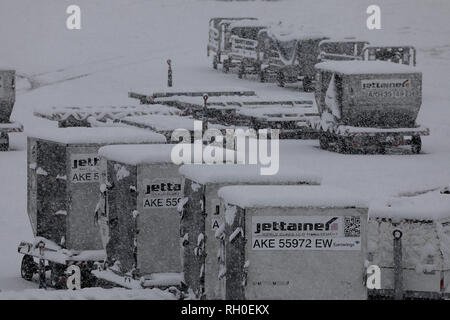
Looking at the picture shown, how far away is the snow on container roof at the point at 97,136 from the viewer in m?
16.2

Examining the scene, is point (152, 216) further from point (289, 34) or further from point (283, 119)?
point (289, 34)

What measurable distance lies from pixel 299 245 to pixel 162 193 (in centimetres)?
304

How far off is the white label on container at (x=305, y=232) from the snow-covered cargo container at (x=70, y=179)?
5.04 metres

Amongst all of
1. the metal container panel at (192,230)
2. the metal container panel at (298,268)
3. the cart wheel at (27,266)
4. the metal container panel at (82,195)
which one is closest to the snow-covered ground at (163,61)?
the cart wheel at (27,266)

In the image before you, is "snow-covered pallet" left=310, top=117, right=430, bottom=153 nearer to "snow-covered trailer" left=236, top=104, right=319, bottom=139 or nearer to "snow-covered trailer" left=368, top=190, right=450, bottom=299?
"snow-covered trailer" left=236, top=104, right=319, bottom=139

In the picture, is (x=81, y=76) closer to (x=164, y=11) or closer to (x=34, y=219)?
(x=164, y=11)

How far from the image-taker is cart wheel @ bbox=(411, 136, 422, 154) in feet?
101

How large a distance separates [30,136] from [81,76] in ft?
101

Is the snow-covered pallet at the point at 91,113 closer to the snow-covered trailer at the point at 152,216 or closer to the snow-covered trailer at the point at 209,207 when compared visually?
the snow-covered trailer at the point at 152,216

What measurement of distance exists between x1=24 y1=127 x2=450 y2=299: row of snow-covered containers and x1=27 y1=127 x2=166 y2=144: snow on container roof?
0.7 inches

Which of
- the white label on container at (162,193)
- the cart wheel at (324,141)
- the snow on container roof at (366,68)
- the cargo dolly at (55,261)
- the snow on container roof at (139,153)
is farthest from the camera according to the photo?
the cart wheel at (324,141)

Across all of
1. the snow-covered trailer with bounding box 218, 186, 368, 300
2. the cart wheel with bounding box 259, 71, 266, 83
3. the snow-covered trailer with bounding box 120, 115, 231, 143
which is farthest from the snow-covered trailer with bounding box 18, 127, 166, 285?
the cart wheel with bounding box 259, 71, 266, 83

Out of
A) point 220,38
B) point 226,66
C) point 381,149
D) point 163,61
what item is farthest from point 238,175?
point 163,61
